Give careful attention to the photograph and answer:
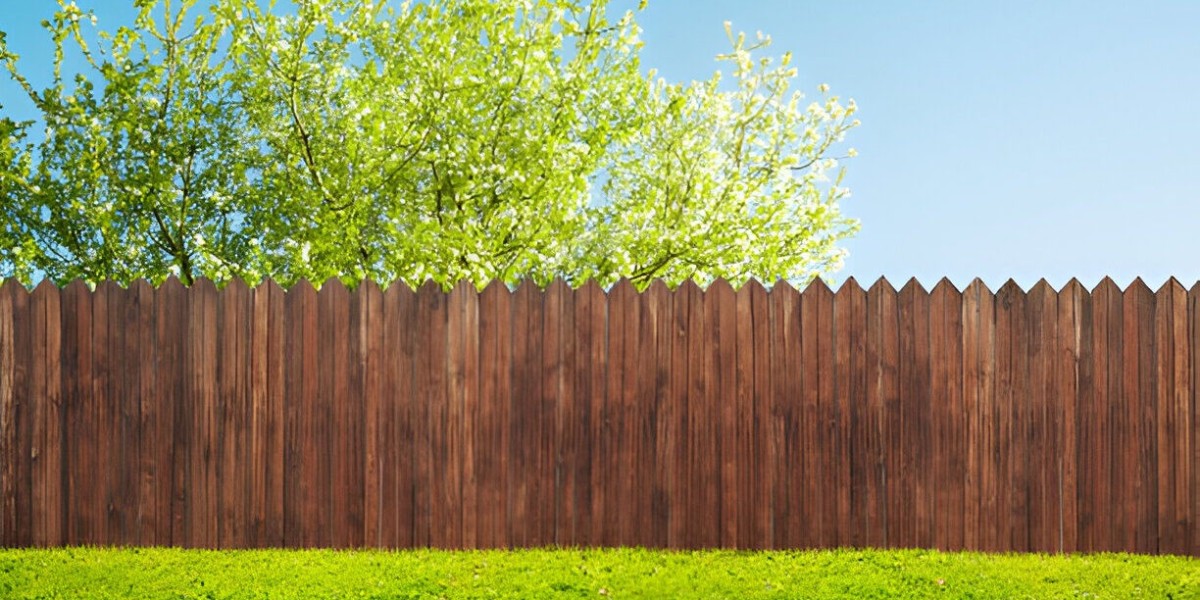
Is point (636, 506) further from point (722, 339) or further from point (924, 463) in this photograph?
point (924, 463)

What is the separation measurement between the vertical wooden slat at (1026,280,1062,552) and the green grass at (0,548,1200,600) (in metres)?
0.24

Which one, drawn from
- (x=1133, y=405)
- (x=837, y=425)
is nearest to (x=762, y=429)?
(x=837, y=425)

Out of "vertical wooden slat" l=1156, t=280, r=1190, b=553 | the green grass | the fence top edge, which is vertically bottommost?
the green grass

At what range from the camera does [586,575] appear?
620cm

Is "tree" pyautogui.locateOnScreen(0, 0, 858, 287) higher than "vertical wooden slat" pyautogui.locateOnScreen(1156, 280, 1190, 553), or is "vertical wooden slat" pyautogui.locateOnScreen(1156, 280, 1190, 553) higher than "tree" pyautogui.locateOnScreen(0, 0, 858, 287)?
"tree" pyautogui.locateOnScreen(0, 0, 858, 287)

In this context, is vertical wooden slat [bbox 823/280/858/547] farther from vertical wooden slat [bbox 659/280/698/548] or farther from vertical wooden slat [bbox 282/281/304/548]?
vertical wooden slat [bbox 282/281/304/548]

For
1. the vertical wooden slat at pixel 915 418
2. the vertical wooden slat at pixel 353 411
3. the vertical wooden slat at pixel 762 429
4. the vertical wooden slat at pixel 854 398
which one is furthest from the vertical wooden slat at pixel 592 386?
the vertical wooden slat at pixel 915 418

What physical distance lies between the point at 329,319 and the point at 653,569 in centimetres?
257

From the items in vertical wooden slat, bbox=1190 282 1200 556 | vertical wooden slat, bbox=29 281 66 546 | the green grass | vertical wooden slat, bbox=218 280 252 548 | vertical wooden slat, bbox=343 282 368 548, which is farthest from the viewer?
vertical wooden slat, bbox=29 281 66 546

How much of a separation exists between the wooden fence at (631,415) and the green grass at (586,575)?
228mm

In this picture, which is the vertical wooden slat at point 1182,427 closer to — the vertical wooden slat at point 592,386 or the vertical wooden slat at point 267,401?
the vertical wooden slat at point 592,386

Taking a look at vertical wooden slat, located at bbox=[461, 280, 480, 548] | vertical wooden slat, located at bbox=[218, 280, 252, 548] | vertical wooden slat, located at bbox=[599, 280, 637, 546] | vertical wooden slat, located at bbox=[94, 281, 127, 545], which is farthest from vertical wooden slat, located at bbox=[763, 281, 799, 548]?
vertical wooden slat, located at bbox=[94, 281, 127, 545]

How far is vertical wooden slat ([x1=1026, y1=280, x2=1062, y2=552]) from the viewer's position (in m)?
6.99

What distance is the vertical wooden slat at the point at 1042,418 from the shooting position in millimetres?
6992
